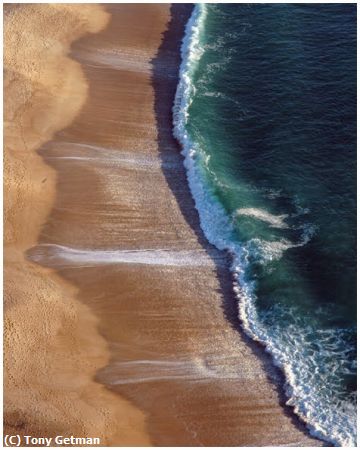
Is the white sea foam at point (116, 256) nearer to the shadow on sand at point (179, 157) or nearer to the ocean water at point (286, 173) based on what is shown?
the shadow on sand at point (179, 157)

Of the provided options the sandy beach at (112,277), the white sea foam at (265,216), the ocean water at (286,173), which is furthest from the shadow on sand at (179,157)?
the white sea foam at (265,216)

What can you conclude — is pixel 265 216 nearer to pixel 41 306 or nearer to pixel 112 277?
pixel 112 277

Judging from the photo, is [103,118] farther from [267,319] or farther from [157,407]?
[157,407]

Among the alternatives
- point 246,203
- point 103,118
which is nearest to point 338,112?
point 246,203

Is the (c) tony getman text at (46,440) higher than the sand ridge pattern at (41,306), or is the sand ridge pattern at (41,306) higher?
the sand ridge pattern at (41,306)

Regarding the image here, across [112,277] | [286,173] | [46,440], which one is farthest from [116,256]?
[286,173]

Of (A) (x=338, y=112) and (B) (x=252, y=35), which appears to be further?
(B) (x=252, y=35)
